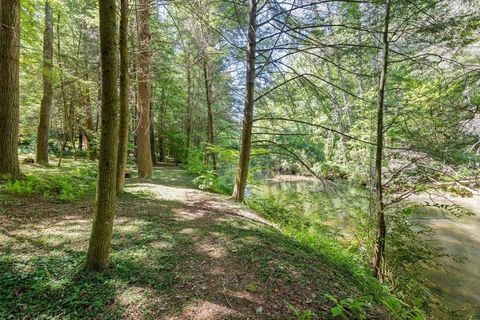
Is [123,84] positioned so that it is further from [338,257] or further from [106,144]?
[338,257]

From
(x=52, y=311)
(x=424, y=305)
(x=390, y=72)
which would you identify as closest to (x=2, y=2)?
(x=52, y=311)

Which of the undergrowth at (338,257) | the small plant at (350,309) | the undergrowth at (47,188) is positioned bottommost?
the undergrowth at (338,257)

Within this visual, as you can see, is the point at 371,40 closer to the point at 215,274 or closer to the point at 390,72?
the point at 390,72

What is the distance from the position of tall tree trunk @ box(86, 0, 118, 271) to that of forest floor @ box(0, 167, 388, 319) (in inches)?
9.4

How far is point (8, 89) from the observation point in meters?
4.83

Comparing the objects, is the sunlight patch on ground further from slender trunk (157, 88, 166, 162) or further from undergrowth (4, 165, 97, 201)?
slender trunk (157, 88, 166, 162)

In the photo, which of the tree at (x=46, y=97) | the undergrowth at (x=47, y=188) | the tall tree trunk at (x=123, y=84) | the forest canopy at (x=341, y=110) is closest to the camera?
the forest canopy at (x=341, y=110)

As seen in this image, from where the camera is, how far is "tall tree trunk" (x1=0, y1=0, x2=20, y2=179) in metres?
4.75

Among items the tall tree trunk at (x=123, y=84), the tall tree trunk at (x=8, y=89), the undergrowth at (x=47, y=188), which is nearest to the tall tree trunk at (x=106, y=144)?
the tall tree trunk at (x=123, y=84)

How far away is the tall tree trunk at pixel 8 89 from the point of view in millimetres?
4754

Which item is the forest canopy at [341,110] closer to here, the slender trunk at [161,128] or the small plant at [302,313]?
the small plant at [302,313]

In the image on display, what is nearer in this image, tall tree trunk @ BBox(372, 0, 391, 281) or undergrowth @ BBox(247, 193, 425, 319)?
undergrowth @ BBox(247, 193, 425, 319)

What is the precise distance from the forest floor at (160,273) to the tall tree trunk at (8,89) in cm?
115

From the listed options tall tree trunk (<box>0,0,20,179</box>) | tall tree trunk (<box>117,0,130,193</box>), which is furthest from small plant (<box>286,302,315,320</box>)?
tall tree trunk (<box>0,0,20,179</box>)
